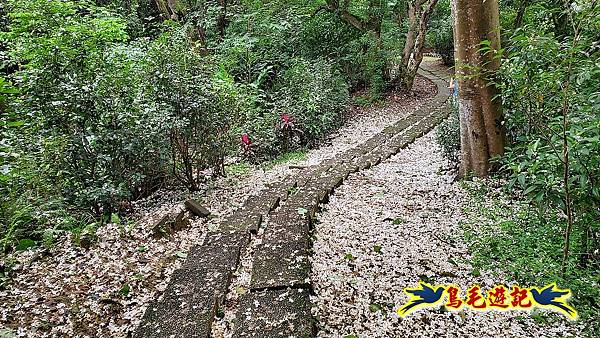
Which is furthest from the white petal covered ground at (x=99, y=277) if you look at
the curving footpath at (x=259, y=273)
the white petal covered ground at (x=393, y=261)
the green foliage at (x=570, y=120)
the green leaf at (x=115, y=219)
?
the green foliage at (x=570, y=120)

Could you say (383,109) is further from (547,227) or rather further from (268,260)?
(268,260)

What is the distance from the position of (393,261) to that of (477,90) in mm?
2423

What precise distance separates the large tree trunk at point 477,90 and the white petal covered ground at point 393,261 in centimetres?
48

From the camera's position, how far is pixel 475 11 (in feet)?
13.6

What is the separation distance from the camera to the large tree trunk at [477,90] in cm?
416

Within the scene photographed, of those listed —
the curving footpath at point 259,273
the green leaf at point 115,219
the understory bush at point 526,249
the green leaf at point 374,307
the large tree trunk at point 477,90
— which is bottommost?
the understory bush at point 526,249

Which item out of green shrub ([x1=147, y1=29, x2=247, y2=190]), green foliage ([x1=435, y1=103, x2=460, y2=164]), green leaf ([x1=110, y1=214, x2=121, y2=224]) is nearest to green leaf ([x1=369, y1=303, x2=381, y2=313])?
green leaf ([x1=110, y1=214, x2=121, y2=224])

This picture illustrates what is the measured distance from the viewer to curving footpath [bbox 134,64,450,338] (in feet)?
7.39

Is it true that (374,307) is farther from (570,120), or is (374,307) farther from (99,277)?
(99,277)

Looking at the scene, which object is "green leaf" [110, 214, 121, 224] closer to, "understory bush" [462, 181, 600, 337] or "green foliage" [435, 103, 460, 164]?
"understory bush" [462, 181, 600, 337]

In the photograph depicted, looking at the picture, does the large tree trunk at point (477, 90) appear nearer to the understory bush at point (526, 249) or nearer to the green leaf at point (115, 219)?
the understory bush at point (526, 249)

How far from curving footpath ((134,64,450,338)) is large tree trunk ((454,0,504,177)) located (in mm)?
1642

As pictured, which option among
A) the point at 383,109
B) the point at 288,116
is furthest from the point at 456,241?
the point at 383,109

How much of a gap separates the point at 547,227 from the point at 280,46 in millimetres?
8958
